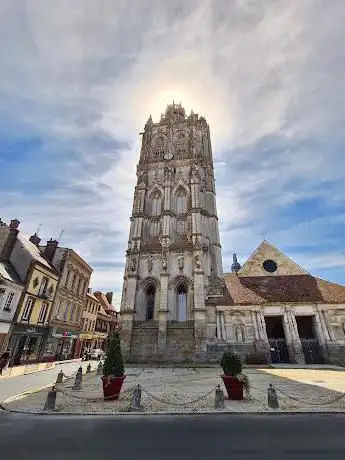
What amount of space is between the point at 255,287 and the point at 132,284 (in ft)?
43.7

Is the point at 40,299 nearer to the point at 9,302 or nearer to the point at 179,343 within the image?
the point at 9,302

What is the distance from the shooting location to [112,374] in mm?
9461

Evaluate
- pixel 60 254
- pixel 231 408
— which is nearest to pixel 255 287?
pixel 231 408

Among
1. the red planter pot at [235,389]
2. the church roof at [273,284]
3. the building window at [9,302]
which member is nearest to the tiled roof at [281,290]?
the church roof at [273,284]

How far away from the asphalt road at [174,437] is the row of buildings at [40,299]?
15493mm

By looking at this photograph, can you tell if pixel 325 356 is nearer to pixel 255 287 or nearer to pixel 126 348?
pixel 255 287

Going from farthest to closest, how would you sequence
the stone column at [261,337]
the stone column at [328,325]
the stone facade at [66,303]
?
1. the stone facade at [66,303]
2. the stone column at [261,337]
3. the stone column at [328,325]

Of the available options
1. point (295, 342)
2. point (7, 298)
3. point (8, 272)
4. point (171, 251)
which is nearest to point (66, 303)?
point (8, 272)

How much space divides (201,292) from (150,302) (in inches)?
249

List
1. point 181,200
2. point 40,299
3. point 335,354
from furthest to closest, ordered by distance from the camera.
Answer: point 181,200 → point 40,299 → point 335,354

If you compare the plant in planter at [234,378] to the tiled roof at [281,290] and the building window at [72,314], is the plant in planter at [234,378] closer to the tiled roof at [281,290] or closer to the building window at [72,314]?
the tiled roof at [281,290]

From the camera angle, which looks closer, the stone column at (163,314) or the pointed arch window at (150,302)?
the stone column at (163,314)

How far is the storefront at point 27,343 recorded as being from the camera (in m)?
20.8

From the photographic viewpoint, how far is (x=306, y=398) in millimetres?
9383
